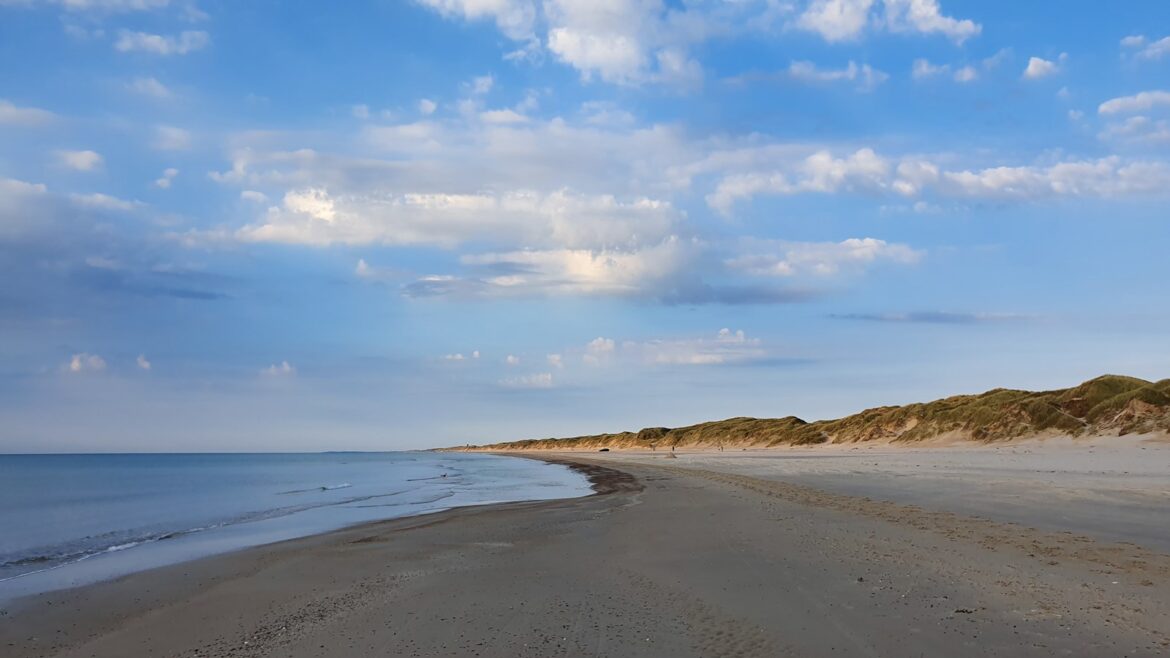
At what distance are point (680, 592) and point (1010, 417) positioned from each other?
57367mm

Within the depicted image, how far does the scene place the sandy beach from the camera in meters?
8.18

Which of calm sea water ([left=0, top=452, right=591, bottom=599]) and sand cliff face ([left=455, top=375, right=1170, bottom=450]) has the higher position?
sand cliff face ([left=455, top=375, right=1170, bottom=450])

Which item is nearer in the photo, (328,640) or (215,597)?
(328,640)

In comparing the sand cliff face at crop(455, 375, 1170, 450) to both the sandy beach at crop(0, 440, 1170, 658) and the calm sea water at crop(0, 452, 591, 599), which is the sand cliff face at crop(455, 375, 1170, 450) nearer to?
the sandy beach at crop(0, 440, 1170, 658)

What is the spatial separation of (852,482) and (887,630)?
904 inches

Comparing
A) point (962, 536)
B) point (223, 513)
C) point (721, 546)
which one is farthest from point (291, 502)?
point (962, 536)

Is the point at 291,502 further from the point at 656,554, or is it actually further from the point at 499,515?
the point at 656,554

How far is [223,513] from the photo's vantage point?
31750 millimetres

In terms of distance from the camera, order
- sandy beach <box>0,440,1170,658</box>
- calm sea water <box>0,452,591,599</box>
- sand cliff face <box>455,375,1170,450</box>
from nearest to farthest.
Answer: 1. sandy beach <box>0,440,1170,658</box>
2. calm sea water <box>0,452,591,599</box>
3. sand cliff face <box>455,375,1170,450</box>

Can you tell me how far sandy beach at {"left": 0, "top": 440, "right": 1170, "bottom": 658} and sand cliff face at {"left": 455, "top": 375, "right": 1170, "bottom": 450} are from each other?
111 feet

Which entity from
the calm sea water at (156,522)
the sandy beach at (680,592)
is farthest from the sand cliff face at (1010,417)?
the calm sea water at (156,522)

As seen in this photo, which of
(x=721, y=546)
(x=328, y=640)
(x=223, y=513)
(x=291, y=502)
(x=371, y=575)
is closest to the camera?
(x=328, y=640)

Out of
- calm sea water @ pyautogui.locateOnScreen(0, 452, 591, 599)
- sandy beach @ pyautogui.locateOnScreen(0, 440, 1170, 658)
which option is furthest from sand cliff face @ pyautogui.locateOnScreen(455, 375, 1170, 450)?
calm sea water @ pyautogui.locateOnScreen(0, 452, 591, 599)

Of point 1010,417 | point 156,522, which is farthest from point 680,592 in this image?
point 1010,417
